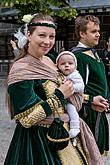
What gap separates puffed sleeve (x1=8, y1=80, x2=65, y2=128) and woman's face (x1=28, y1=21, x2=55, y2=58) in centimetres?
20

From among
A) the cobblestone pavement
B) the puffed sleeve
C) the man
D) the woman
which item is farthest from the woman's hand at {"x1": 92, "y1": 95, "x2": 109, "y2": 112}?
the cobblestone pavement

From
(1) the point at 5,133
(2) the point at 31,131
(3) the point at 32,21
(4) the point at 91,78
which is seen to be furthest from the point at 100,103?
(1) the point at 5,133

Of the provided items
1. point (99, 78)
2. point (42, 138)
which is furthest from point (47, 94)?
point (99, 78)

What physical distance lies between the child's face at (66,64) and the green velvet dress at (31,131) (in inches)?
7.7

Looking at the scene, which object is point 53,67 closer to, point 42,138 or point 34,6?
point 42,138

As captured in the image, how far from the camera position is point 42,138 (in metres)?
2.45

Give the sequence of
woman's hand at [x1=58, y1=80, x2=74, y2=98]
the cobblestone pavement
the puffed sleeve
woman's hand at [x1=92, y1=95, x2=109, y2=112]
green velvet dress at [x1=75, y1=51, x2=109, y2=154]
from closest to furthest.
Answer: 1. the puffed sleeve
2. woman's hand at [x1=58, y1=80, x2=74, y2=98]
3. woman's hand at [x1=92, y1=95, x2=109, y2=112]
4. green velvet dress at [x1=75, y1=51, x2=109, y2=154]
5. the cobblestone pavement

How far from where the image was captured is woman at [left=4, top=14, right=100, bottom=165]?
2.36m

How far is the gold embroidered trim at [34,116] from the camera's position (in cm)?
235

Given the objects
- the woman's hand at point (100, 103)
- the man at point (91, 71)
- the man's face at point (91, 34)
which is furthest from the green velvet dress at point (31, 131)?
the man's face at point (91, 34)

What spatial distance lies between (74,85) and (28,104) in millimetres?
379

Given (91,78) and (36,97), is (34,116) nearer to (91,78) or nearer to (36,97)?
(36,97)

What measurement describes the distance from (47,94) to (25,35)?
0.40m

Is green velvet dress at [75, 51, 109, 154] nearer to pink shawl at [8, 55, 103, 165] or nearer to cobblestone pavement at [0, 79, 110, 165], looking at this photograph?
pink shawl at [8, 55, 103, 165]
